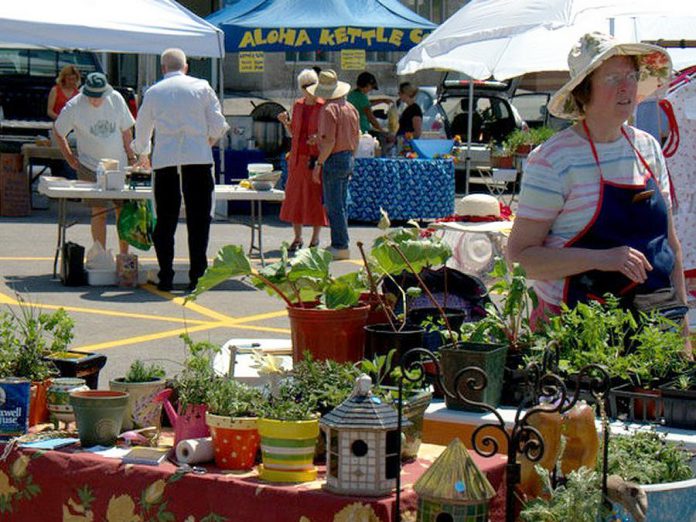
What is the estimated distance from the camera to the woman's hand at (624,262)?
414 centimetres

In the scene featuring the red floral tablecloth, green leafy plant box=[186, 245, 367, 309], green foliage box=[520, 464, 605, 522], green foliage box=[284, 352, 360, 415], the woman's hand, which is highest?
the woman's hand

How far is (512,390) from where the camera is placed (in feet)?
12.6

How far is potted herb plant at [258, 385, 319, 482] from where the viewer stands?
10.7ft

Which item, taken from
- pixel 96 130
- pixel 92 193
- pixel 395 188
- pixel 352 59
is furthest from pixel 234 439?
pixel 352 59

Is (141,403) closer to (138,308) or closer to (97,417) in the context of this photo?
(97,417)

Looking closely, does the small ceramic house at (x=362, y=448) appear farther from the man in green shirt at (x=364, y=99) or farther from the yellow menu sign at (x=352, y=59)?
the yellow menu sign at (x=352, y=59)

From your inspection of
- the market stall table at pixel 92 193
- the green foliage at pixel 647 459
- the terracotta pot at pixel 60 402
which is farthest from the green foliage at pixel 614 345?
the market stall table at pixel 92 193

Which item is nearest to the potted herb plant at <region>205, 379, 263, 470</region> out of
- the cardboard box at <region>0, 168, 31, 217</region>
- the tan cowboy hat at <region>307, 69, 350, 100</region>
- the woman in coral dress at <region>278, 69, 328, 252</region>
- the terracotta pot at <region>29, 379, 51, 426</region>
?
the terracotta pot at <region>29, 379, 51, 426</region>

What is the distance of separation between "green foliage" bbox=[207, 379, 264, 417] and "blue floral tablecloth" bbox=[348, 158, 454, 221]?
12889mm

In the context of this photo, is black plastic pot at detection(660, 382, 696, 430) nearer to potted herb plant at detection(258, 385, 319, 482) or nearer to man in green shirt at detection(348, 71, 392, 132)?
potted herb plant at detection(258, 385, 319, 482)

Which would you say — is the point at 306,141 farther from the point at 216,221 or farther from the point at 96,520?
the point at 96,520

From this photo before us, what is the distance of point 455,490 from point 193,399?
0.86 meters

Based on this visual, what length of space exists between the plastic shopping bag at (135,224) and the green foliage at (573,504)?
8780 mm

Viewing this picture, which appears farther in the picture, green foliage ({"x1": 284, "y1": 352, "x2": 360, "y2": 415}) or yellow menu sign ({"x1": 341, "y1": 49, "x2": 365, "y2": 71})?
yellow menu sign ({"x1": 341, "y1": 49, "x2": 365, "y2": 71})
